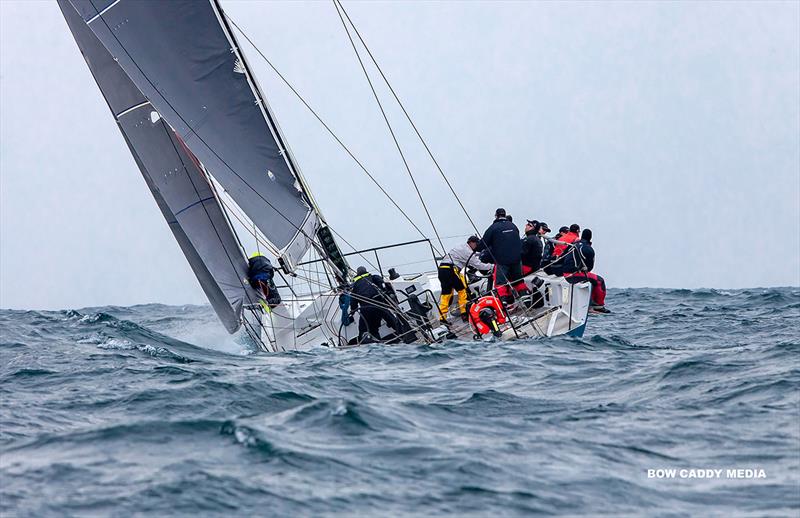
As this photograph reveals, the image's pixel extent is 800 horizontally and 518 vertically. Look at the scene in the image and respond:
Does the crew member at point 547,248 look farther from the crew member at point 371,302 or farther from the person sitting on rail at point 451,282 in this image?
the crew member at point 371,302

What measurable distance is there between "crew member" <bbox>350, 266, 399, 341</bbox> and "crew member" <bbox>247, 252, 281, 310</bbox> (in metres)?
1.59

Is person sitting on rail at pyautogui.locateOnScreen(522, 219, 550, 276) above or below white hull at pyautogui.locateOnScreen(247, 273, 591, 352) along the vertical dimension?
above

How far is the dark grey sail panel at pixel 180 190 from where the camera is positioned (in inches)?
531

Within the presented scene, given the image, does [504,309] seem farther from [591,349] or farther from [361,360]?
[361,360]

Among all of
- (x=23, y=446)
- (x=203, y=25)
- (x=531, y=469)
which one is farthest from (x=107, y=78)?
(x=531, y=469)

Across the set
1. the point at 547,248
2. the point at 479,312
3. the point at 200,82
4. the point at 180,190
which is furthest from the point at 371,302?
the point at 547,248

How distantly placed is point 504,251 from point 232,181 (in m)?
3.31

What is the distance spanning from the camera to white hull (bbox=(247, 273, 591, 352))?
469 inches

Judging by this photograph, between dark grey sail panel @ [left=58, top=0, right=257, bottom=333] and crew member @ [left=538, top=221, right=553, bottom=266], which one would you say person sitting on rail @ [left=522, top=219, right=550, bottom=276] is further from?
dark grey sail panel @ [left=58, top=0, right=257, bottom=333]

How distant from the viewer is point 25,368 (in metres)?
10.6

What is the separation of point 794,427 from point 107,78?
421 inches

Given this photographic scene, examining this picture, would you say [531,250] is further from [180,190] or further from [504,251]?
[180,190]

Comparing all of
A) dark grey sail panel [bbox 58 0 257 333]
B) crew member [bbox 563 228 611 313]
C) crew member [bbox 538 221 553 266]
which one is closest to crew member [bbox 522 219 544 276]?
crew member [bbox 563 228 611 313]

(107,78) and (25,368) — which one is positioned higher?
(107,78)
